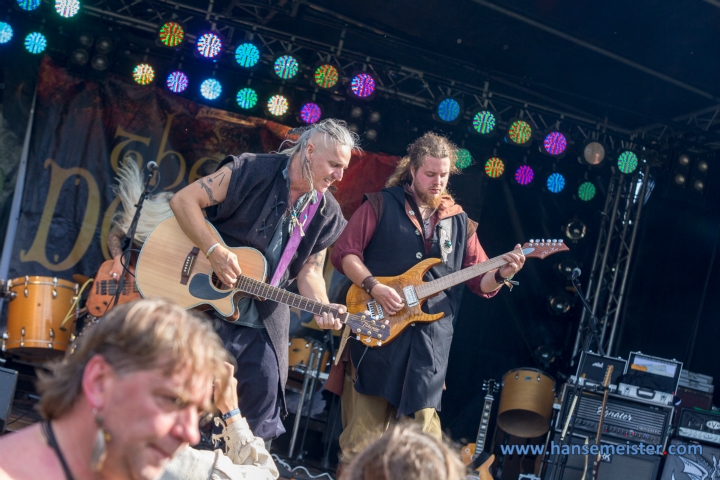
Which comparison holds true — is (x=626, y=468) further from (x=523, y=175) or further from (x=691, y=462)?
(x=523, y=175)

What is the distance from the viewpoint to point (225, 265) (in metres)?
3.68

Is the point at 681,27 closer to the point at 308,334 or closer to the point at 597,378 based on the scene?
the point at 597,378

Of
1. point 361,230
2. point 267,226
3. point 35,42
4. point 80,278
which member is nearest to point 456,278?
point 361,230

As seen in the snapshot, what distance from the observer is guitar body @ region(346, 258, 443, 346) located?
4418 millimetres

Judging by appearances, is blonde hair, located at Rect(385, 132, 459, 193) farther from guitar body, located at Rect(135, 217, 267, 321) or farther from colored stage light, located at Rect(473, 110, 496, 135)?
colored stage light, located at Rect(473, 110, 496, 135)

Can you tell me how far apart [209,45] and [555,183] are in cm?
385

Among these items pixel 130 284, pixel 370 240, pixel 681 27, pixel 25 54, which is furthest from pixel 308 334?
pixel 681 27

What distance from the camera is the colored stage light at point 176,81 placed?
6977 mm

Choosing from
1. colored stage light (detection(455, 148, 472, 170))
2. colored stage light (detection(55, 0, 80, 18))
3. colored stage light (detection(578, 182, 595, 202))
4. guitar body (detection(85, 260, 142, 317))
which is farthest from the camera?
→ colored stage light (detection(578, 182, 595, 202))

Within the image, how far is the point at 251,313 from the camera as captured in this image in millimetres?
3814

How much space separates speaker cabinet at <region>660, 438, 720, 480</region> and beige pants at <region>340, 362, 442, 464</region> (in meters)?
2.95

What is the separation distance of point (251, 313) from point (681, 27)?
14.6ft

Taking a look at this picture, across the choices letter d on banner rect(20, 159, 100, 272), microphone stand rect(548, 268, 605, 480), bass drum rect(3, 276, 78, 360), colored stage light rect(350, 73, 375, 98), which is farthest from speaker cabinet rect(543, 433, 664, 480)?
letter d on banner rect(20, 159, 100, 272)

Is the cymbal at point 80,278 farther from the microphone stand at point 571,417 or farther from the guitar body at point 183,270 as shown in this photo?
the microphone stand at point 571,417
